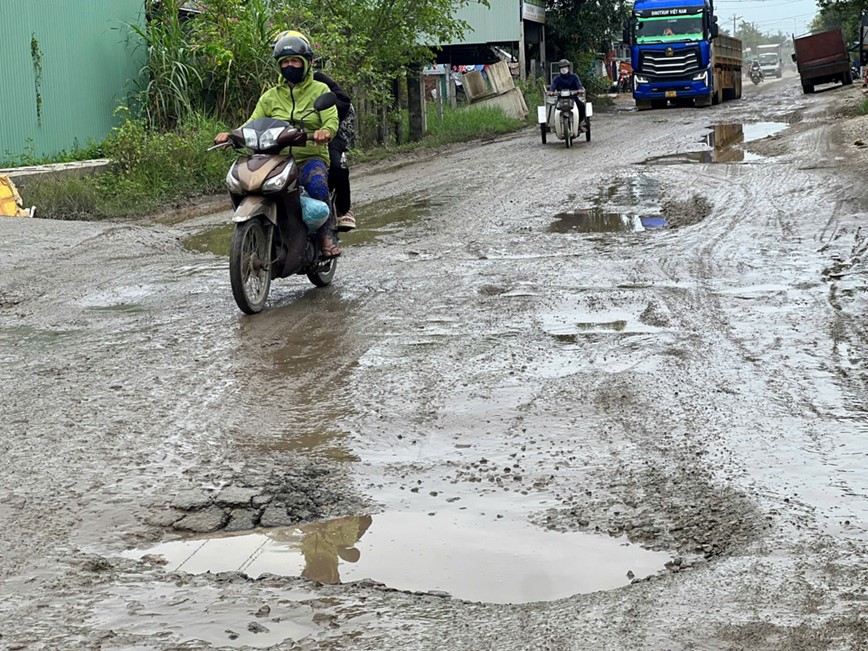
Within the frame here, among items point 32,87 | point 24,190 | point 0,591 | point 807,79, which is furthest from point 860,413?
point 807,79

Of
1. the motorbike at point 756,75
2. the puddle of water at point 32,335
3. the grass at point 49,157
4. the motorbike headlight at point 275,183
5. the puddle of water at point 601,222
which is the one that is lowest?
the puddle of water at point 32,335

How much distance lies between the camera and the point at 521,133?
27.4 metres

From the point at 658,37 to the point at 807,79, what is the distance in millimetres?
10185

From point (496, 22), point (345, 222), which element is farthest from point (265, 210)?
point (496, 22)

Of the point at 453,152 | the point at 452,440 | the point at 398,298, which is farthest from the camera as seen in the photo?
the point at 453,152

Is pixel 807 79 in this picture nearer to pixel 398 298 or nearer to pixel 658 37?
pixel 658 37

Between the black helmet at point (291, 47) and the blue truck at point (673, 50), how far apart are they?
29.8 m

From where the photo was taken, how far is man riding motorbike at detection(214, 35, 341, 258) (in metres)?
7.96

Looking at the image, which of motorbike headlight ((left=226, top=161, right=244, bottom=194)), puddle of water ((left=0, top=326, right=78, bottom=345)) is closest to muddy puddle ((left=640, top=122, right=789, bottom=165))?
motorbike headlight ((left=226, top=161, right=244, bottom=194))

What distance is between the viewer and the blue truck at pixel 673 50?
35.8 meters

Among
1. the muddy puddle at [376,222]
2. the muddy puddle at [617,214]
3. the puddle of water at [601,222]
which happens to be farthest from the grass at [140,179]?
the puddle of water at [601,222]

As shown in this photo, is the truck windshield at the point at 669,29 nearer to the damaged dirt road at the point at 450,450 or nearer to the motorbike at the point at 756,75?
the damaged dirt road at the point at 450,450

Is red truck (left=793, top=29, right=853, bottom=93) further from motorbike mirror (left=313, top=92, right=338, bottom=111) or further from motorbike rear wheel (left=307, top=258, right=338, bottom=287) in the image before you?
motorbike mirror (left=313, top=92, right=338, bottom=111)

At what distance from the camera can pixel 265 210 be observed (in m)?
7.79
